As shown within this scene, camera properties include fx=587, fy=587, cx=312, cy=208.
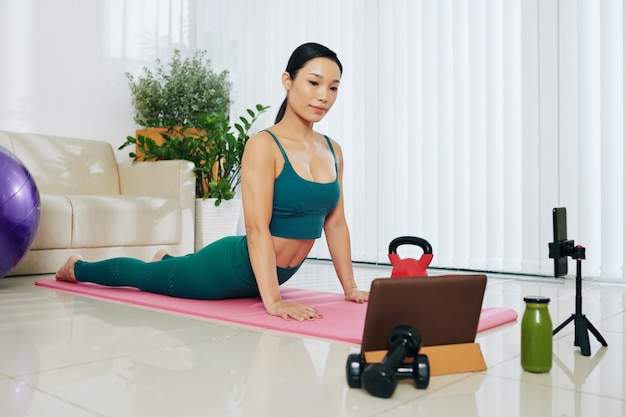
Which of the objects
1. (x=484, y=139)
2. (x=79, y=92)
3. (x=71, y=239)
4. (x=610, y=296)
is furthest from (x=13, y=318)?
(x=79, y=92)

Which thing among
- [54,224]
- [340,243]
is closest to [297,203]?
[340,243]

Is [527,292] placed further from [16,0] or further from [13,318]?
[16,0]

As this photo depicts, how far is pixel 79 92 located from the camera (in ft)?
14.5

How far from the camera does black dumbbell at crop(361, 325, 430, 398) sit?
3.41ft

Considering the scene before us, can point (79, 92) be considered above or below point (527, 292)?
above

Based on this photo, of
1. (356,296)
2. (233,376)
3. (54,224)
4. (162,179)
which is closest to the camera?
(233,376)

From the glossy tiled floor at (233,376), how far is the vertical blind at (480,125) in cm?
139

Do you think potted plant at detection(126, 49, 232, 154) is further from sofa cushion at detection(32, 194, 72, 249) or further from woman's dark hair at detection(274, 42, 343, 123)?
woman's dark hair at detection(274, 42, 343, 123)

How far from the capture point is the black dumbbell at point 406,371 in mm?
1087

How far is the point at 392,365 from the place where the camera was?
1.07m

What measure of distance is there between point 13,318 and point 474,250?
247 cm

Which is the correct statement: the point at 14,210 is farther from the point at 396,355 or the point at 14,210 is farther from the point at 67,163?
the point at 396,355

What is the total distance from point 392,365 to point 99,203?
8.67 ft

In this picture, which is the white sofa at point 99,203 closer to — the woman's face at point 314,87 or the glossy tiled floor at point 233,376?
the glossy tiled floor at point 233,376
